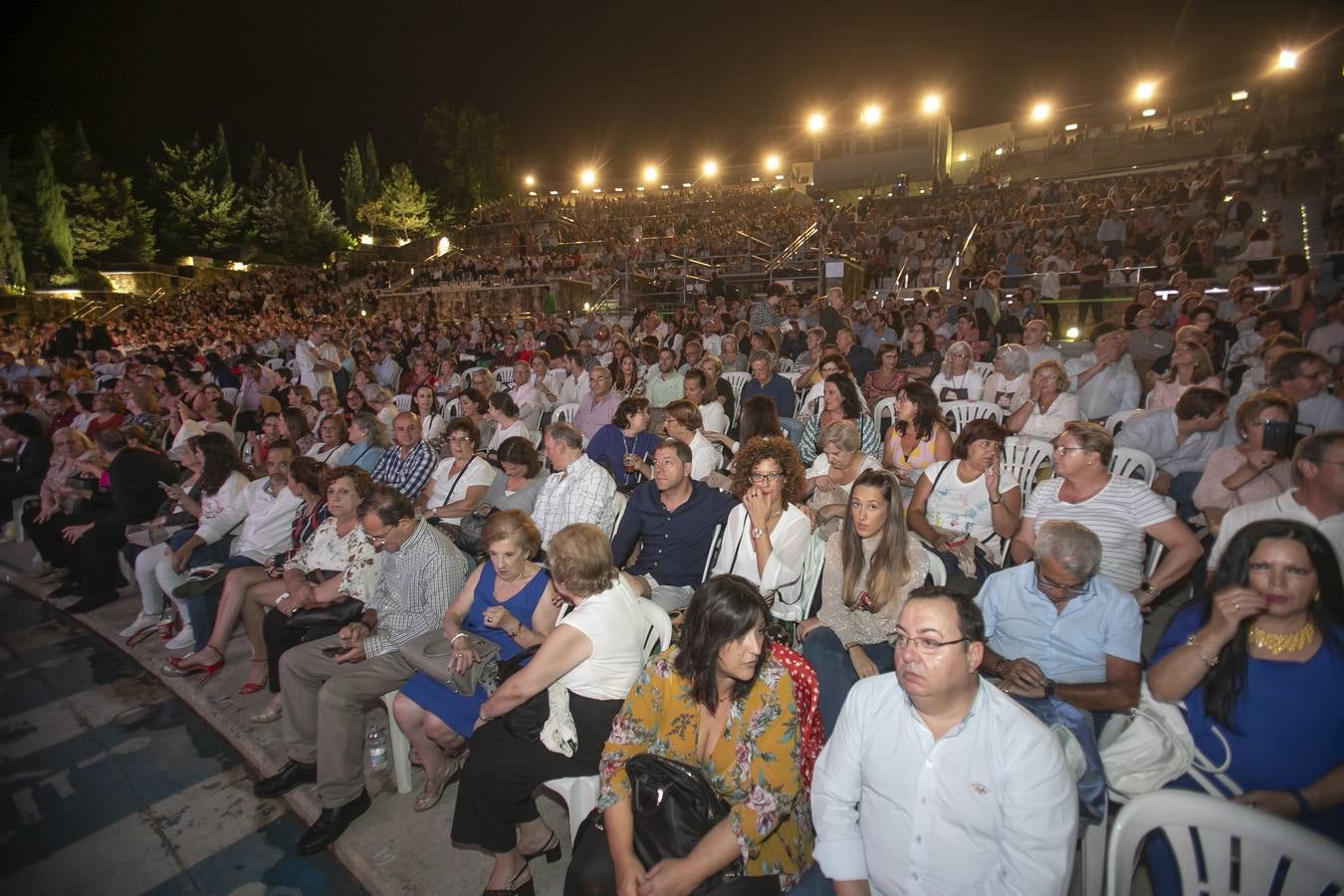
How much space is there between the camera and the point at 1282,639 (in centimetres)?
191

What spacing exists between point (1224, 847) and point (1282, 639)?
0.78 m

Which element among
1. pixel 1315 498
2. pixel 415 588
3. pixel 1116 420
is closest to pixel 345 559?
pixel 415 588

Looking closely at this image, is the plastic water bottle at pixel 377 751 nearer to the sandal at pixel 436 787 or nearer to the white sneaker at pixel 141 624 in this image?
the sandal at pixel 436 787

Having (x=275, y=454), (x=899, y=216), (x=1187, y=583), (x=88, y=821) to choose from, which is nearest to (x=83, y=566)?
(x=275, y=454)

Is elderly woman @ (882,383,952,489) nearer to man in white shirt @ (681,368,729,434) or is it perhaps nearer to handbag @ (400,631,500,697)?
man in white shirt @ (681,368,729,434)

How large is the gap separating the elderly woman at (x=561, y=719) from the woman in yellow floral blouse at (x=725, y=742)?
33 cm

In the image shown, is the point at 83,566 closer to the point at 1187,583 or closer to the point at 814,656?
the point at 814,656

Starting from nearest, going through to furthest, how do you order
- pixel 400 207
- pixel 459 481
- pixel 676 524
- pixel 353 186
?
pixel 676 524 < pixel 459 481 < pixel 400 207 < pixel 353 186

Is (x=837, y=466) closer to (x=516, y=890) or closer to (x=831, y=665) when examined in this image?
(x=831, y=665)

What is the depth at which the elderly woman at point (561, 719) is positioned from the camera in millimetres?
2371

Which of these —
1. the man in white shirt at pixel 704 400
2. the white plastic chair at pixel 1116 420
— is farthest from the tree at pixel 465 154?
the white plastic chair at pixel 1116 420

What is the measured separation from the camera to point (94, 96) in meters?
38.1

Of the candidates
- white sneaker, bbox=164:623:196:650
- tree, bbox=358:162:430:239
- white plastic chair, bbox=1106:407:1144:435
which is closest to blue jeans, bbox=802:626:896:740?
white plastic chair, bbox=1106:407:1144:435

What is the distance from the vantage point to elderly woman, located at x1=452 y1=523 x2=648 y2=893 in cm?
237
